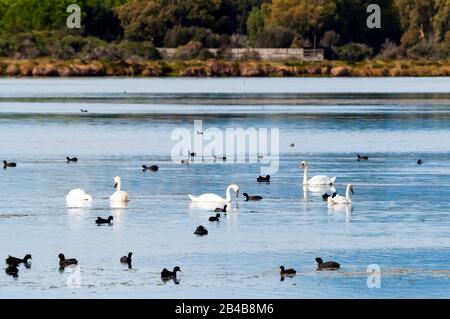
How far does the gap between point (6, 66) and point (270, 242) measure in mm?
90754

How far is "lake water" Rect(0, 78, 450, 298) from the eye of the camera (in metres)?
17.8

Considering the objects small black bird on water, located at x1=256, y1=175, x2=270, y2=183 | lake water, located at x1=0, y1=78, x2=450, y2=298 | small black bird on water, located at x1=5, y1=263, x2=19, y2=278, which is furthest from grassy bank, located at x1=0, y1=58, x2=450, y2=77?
small black bird on water, located at x1=5, y1=263, x2=19, y2=278

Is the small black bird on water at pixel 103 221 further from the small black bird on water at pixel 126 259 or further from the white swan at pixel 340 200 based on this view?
the white swan at pixel 340 200

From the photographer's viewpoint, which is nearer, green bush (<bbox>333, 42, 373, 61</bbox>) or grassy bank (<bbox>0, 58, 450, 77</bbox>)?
grassy bank (<bbox>0, 58, 450, 77</bbox>)

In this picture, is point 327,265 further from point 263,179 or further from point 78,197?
point 263,179

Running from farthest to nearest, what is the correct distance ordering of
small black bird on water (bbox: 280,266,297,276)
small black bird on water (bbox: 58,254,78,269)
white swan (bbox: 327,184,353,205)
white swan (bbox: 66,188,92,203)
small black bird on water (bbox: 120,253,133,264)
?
white swan (bbox: 66,188,92,203) → white swan (bbox: 327,184,353,205) → small black bird on water (bbox: 120,253,133,264) → small black bird on water (bbox: 58,254,78,269) → small black bird on water (bbox: 280,266,297,276)

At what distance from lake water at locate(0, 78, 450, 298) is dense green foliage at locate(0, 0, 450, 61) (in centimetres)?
6127

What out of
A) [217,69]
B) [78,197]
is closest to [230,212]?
[78,197]

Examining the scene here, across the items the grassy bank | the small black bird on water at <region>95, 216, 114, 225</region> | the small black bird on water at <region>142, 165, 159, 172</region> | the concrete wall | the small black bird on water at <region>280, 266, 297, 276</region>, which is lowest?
the small black bird on water at <region>280, 266, 297, 276</region>

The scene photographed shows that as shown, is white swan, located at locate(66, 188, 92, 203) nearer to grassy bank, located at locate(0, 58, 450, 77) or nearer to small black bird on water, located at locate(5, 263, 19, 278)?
small black bird on water, located at locate(5, 263, 19, 278)

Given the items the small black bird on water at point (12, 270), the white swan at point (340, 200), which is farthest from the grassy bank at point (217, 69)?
the small black bird on water at point (12, 270)

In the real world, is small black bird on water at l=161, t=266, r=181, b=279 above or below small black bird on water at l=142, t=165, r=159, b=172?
below
